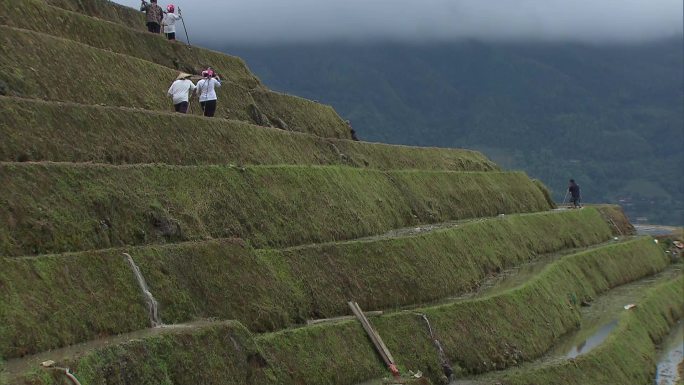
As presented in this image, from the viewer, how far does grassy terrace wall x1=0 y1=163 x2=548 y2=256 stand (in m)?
20.9

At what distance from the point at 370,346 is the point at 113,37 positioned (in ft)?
49.7

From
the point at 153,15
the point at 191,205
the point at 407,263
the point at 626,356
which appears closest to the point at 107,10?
the point at 153,15

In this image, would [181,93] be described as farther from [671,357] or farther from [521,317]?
[671,357]

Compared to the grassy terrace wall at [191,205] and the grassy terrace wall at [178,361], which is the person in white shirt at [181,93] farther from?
the grassy terrace wall at [178,361]

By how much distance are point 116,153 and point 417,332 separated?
9.57 meters

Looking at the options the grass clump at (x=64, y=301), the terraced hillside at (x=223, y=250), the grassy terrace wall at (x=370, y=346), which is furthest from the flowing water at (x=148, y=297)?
the grassy terrace wall at (x=370, y=346)

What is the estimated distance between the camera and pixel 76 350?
18047 mm

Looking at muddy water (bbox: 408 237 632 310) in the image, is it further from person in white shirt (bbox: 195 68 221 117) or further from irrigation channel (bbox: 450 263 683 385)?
person in white shirt (bbox: 195 68 221 117)

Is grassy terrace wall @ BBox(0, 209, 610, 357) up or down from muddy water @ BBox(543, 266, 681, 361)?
up

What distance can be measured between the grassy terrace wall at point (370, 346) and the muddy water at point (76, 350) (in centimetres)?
34

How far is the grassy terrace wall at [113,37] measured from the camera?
30.8 m

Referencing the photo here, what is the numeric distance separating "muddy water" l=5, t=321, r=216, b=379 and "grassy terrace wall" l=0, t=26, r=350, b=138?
29.8 feet

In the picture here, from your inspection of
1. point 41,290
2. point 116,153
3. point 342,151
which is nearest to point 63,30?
point 116,153

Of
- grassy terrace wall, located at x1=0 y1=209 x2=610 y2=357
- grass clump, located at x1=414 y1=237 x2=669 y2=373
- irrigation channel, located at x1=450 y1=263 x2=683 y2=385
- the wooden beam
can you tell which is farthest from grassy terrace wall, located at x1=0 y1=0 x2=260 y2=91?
irrigation channel, located at x1=450 y1=263 x2=683 y2=385
